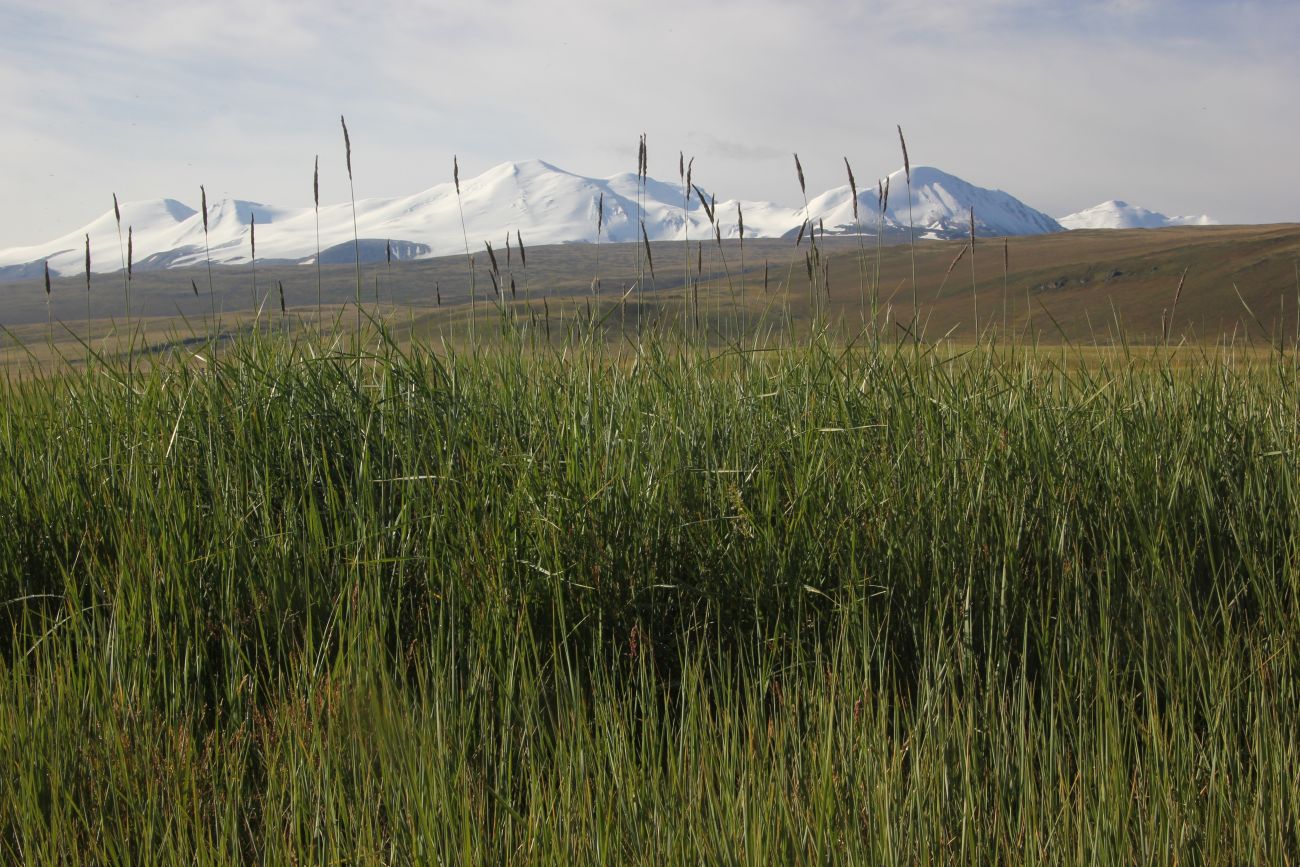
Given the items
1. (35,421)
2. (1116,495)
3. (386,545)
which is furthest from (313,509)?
(1116,495)

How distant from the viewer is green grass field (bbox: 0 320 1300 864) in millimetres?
1529

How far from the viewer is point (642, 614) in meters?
2.32

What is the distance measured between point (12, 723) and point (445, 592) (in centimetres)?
85

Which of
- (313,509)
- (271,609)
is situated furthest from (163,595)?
(313,509)

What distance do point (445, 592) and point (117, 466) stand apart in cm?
112

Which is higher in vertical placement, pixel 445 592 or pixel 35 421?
pixel 35 421

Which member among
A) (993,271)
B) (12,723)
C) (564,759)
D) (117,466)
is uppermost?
(993,271)

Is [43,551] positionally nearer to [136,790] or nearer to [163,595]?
[163,595]

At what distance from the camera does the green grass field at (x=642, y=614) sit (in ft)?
5.02

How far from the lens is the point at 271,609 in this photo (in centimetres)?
224

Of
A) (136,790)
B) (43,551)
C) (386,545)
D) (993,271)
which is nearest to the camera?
(136,790)

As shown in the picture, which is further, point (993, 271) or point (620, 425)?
point (993, 271)

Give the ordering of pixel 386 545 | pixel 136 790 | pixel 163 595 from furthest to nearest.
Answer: pixel 386 545 < pixel 163 595 < pixel 136 790

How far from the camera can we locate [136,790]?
1608mm
